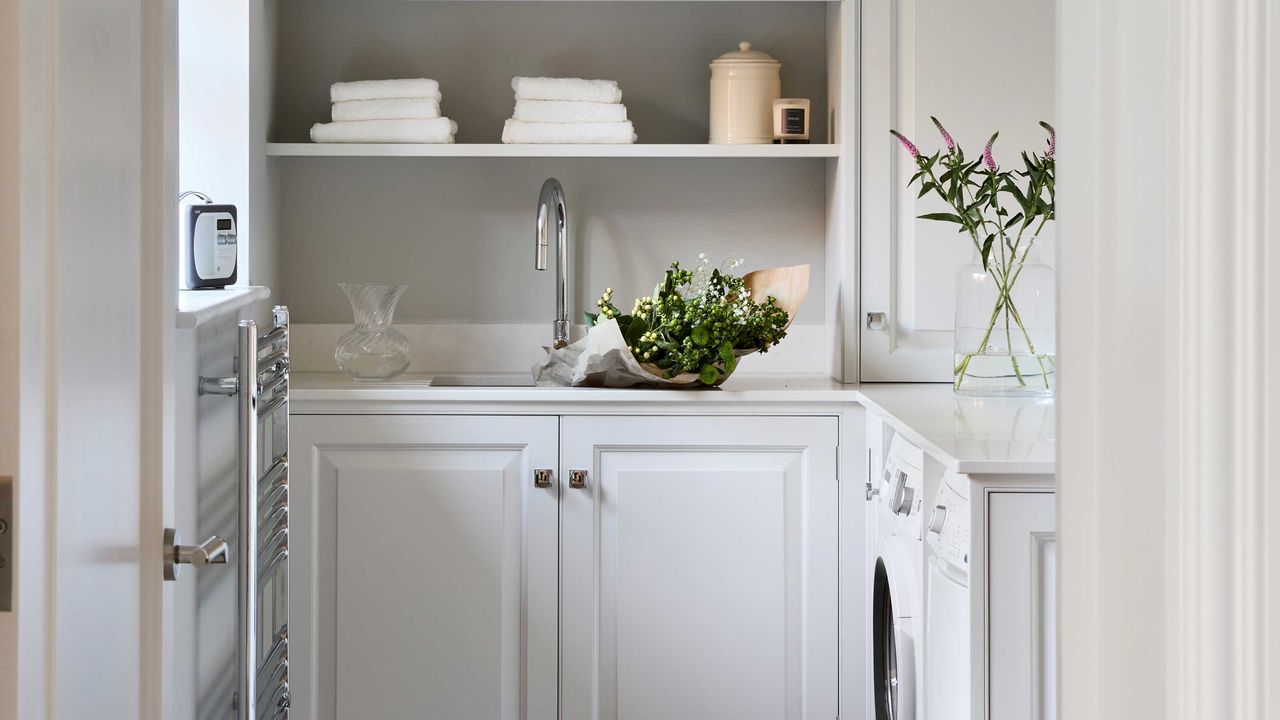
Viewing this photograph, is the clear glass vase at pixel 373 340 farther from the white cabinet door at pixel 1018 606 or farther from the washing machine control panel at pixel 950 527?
the white cabinet door at pixel 1018 606

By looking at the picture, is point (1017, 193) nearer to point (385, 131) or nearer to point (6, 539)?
point (385, 131)

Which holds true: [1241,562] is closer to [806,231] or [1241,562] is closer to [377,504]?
[377,504]

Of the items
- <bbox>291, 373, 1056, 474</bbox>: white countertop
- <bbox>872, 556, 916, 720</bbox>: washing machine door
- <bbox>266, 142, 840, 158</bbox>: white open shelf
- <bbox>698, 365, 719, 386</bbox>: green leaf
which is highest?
<bbox>266, 142, 840, 158</bbox>: white open shelf

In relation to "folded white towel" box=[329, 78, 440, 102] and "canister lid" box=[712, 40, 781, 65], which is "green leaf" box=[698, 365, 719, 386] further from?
"folded white towel" box=[329, 78, 440, 102]

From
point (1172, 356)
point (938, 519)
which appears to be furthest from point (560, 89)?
point (1172, 356)

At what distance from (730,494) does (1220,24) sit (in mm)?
1949

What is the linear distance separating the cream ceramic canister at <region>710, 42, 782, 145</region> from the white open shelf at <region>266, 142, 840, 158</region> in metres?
0.06

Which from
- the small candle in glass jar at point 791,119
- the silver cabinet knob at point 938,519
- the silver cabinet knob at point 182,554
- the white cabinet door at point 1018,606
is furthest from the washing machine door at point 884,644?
the silver cabinet knob at point 182,554

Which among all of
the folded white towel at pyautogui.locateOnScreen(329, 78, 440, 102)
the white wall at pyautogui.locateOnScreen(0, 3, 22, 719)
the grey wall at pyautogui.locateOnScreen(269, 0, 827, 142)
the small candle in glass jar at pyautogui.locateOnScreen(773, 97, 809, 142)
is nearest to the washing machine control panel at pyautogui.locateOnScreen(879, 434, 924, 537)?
the small candle in glass jar at pyautogui.locateOnScreen(773, 97, 809, 142)

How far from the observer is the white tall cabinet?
229cm

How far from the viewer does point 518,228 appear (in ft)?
8.99

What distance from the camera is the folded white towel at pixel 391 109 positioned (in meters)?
2.47

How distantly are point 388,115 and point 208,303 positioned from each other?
1130 millimetres

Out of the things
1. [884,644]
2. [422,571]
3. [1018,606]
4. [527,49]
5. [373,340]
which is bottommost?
[884,644]
